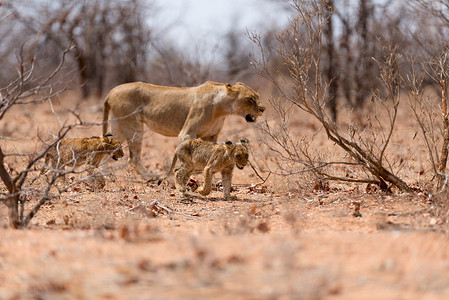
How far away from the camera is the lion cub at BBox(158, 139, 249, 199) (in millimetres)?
7770

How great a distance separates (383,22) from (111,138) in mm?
14451

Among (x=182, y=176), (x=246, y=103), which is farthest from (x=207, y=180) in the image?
(x=246, y=103)

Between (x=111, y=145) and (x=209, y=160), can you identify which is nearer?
(x=209, y=160)

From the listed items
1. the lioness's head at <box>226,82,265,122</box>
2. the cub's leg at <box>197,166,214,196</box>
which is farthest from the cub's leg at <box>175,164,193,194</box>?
the lioness's head at <box>226,82,265,122</box>

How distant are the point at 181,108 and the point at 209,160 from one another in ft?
7.91

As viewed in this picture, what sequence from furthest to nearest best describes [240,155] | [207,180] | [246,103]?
[246,103], [207,180], [240,155]

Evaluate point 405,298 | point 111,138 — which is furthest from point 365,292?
point 111,138

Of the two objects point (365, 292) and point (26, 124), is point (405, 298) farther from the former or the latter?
point (26, 124)

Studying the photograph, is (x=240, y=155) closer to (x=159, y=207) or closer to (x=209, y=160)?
(x=209, y=160)

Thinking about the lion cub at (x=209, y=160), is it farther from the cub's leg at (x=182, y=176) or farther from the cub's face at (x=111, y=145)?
the cub's face at (x=111, y=145)

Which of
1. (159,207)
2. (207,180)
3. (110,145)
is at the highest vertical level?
(110,145)

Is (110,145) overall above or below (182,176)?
above

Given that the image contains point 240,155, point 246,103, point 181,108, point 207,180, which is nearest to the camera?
point 240,155

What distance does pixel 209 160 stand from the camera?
26.1 ft
